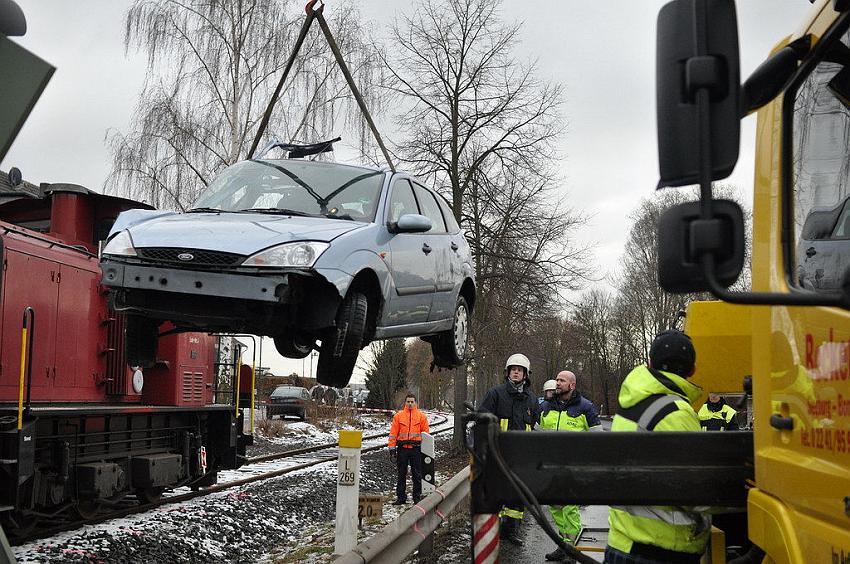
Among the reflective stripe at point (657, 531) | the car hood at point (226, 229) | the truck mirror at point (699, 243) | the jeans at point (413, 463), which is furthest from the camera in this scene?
the jeans at point (413, 463)

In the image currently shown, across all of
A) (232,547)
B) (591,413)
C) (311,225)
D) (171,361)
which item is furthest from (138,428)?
(311,225)

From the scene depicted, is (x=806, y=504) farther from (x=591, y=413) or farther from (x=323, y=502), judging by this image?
(x=323, y=502)

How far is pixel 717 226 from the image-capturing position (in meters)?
1.94

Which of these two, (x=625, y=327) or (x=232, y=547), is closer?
(x=232, y=547)

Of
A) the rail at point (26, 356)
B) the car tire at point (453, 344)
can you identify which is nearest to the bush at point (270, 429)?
the rail at point (26, 356)

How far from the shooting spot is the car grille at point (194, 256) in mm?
4402

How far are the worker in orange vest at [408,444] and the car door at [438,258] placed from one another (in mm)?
7060

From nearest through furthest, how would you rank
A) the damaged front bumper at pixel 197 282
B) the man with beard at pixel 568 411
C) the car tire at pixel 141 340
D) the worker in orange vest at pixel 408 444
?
the damaged front bumper at pixel 197 282
the car tire at pixel 141 340
the man with beard at pixel 568 411
the worker in orange vest at pixel 408 444

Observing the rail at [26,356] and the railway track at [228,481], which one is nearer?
the rail at [26,356]

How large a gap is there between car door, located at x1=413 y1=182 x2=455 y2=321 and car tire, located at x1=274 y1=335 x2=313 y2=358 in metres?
1.07

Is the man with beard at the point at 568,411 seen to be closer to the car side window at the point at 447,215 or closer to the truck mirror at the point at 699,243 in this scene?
the car side window at the point at 447,215

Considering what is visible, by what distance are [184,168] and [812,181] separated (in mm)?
18115

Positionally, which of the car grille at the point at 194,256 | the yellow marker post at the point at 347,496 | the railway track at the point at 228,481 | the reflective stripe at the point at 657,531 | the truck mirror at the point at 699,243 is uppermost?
the car grille at the point at 194,256

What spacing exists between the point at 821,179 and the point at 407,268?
348cm
